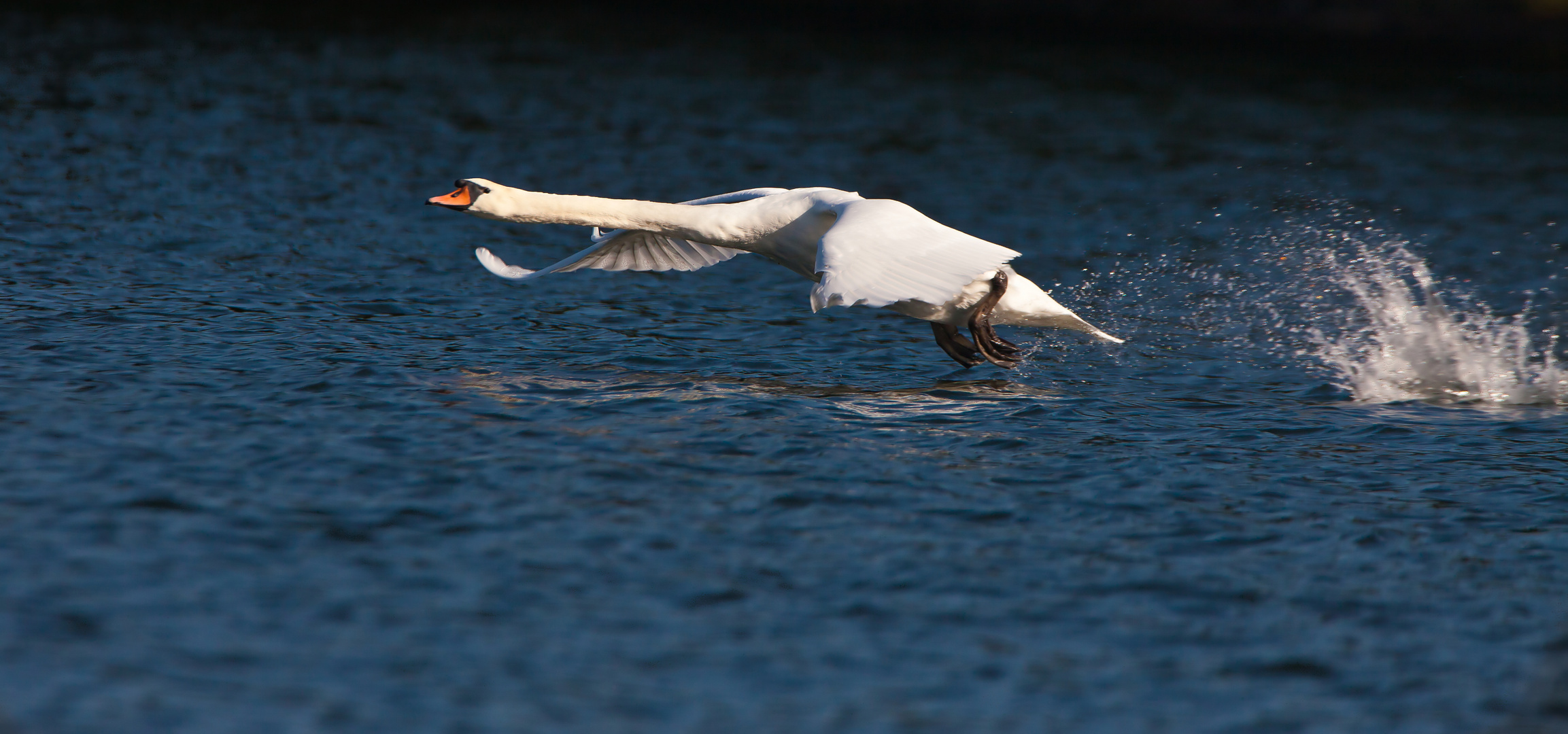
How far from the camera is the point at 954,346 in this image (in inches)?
512

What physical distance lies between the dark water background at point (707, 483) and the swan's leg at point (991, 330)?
0.30 metres

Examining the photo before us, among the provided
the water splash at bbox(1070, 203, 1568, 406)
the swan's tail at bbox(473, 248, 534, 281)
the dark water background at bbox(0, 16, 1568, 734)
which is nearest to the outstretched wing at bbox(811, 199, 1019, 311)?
the dark water background at bbox(0, 16, 1568, 734)

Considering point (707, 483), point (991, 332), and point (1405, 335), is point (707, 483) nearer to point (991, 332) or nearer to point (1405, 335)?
point (991, 332)

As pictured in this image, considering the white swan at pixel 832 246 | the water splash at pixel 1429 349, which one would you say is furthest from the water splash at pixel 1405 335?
the white swan at pixel 832 246

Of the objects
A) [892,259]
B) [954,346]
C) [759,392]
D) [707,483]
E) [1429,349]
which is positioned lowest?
[707,483]

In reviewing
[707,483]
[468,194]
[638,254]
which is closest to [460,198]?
[468,194]

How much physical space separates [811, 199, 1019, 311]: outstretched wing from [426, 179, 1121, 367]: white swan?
0.01m

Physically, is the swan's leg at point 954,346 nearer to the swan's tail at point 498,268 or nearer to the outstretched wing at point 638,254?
the outstretched wing at point 638,254

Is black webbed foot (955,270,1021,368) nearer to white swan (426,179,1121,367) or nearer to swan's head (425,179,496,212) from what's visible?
white swan (426,179,1121,367)

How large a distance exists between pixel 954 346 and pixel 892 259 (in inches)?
99.0

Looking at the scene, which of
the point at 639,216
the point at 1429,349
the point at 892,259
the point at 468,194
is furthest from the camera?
the point at 1429,349

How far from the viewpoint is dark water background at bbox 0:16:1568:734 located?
23.9 ft

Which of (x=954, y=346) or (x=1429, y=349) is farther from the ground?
(x=1429, y=349)

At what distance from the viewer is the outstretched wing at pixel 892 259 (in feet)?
33.2
